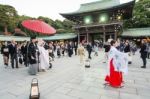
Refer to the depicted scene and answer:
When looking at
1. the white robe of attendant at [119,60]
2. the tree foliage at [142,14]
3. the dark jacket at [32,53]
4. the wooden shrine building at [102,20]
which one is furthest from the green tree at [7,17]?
the white robe of attendant at [119,60]

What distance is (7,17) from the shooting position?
4609 centimetres

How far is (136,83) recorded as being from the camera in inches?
228

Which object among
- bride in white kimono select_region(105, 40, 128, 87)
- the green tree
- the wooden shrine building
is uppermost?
the green tree

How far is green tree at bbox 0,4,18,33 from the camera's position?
45.1m

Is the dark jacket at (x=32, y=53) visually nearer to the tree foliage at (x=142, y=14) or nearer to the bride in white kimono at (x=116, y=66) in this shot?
the bride in white kimono at (x=116, y=66)

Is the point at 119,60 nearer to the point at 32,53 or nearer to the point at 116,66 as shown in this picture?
the point at 116,66

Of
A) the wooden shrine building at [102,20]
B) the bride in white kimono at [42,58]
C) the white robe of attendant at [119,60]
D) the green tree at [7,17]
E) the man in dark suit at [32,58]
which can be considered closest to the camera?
the white robe of attendant at [119,60]

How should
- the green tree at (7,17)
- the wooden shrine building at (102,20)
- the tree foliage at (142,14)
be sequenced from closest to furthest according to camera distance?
the wooden shrine building at (102,20)
the tree foliage at (142,14)
the green tree at (7,17)

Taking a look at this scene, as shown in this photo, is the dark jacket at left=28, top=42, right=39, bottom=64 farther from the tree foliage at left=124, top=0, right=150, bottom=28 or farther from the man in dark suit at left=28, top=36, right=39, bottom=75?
the tree foliage at left=124, top=0, right=150, bottom=28

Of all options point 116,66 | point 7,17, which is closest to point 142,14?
point 116,66

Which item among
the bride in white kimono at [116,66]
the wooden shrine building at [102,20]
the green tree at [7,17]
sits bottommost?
the bride in white kimono at [116,66]

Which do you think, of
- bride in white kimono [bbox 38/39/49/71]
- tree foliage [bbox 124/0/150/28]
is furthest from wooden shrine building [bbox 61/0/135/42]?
bride in white kimono [bbox 38/39/49/71]

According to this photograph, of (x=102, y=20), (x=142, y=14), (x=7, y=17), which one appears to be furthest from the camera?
(x=7, y=17)

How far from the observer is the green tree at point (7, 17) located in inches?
1775
